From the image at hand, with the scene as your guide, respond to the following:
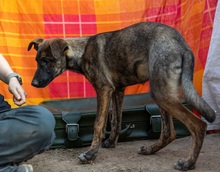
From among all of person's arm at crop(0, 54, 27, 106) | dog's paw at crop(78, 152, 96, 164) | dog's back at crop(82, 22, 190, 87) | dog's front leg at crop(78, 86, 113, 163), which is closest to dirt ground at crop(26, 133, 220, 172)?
dog's paw at crop(78, 152, 96, 164)

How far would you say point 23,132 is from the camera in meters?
2.49

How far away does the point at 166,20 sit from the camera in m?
4.91

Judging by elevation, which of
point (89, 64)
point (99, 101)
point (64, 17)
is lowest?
point (99, 101)

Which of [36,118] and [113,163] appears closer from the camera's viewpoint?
[36,118]

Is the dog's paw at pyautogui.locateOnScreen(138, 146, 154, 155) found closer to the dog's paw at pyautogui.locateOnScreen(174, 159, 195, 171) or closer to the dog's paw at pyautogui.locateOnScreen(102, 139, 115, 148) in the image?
the dog's paw at pyautogui.locateOnScreen(102, 139, 115, 148)

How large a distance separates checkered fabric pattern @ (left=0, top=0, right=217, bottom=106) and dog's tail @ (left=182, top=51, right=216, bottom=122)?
55.7 inches

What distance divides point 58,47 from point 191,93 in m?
1.40

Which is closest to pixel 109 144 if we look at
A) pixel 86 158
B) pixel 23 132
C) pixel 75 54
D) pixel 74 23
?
pixel 86 158

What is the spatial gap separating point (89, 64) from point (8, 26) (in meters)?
1.38

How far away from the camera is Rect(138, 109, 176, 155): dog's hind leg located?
12.6ft

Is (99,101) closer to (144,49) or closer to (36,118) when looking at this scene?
(144,49)

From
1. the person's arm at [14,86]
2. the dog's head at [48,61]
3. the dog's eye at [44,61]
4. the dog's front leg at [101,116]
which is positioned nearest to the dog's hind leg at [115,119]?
the dog's front leg at [101,116]

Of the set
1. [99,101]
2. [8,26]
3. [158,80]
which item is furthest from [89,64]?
[8,26]

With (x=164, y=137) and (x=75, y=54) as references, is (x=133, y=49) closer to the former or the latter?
(x=75, y=54)
